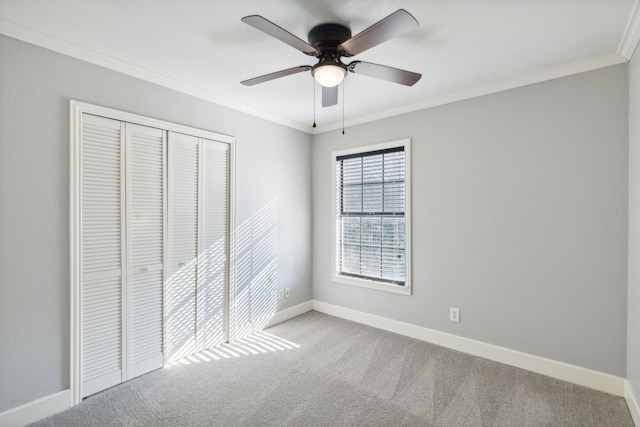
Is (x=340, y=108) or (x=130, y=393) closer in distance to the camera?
(x=130, y=393)

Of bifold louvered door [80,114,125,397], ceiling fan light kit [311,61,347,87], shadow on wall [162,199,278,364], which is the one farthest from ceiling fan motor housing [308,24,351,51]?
shadow on wall [162,199,278,364]

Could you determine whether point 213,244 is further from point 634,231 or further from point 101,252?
point 634,231

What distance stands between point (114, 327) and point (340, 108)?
297 centimetres

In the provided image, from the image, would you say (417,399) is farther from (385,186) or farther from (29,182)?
(29,182)

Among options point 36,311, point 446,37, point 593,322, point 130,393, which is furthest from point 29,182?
point 593,322

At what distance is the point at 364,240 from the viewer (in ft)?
12.3

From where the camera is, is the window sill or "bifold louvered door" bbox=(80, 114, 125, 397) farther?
the window sill

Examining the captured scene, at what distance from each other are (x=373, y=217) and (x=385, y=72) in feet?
6.40

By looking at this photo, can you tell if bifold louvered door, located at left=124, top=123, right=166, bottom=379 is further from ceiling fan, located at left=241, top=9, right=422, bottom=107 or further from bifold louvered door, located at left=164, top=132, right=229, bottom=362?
ceiling fan, located at left=241, top=9, right=422, bottom=107

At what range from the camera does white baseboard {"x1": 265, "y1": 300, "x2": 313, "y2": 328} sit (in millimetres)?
3697

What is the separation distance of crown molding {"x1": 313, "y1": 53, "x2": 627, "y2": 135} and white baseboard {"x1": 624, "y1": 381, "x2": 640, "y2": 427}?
235 cm

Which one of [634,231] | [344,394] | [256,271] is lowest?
[344,394]

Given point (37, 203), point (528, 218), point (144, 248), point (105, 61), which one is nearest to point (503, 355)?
point (528, 218)

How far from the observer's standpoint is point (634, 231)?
207cm
